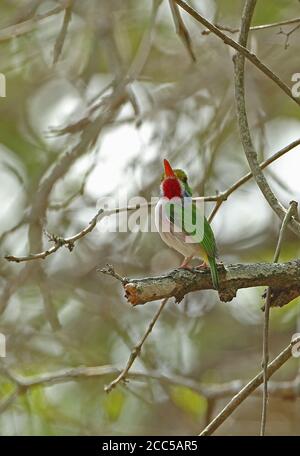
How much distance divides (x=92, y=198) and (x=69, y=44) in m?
1.33

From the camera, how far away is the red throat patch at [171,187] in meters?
3.82

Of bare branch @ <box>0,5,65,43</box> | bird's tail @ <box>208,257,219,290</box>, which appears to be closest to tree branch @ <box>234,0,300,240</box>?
bird's tail @ <box>208,257,219,290</box>

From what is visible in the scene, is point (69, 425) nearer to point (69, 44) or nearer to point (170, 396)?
point (170, 396)

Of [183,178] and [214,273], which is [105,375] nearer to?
Result: [183,178]

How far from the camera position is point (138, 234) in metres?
5.34

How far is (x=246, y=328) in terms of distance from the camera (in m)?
7.16

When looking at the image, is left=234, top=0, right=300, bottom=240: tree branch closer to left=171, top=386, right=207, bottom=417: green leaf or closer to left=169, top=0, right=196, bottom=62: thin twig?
left=169, top=0, right=196, bottom=62: thin twig

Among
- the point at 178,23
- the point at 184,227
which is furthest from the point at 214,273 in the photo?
the point at 178,23

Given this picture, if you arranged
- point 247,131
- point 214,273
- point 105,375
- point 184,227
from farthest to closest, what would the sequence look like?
point 105,375
point 184,227
point 247,131
point 214,273

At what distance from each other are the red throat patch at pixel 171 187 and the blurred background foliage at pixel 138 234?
3.37 feet

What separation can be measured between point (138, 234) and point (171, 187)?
1523 millimetres

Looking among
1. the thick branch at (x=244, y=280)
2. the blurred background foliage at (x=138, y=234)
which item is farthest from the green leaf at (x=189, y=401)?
the thick branch at (x=244, y=280)

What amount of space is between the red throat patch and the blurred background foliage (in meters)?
1.03
